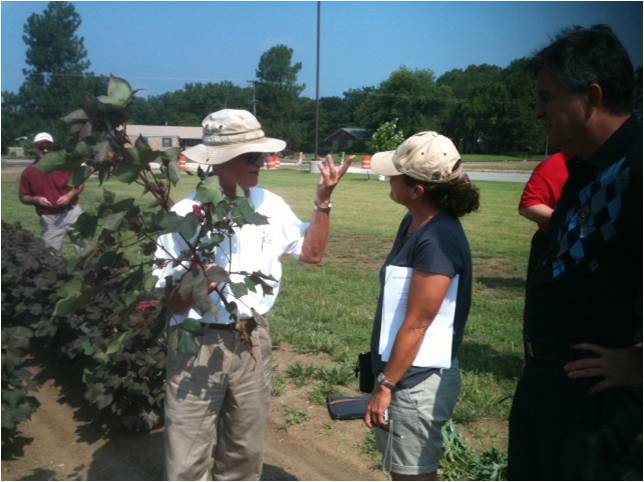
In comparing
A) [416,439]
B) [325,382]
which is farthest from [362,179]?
[416,439]

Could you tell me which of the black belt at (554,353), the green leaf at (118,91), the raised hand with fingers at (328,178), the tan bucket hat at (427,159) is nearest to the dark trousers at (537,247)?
the tan bucket hat at (427,159)

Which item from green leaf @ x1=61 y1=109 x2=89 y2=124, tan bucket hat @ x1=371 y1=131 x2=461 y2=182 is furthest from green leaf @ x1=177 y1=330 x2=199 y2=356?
tan bucket hat @ x1=371 y1=131 x2=461 y2=182

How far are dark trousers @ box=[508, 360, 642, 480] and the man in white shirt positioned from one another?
100 cm

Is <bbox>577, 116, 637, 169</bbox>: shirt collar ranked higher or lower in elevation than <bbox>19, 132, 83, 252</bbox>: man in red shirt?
higher

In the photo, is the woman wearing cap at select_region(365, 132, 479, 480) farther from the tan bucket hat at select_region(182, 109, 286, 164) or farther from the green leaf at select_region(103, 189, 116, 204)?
the green leaf at select_region(103, 189, 116, 204)

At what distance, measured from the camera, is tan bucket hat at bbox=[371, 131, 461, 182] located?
7.25 ft

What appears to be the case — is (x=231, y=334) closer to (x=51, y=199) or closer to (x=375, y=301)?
(x=375, y=301)

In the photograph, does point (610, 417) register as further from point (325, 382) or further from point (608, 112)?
point (325, 382)

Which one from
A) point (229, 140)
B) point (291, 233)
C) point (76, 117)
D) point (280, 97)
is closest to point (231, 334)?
point (291, 233)

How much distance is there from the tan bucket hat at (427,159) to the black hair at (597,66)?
1.70ft

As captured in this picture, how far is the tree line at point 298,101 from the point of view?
8461 mm

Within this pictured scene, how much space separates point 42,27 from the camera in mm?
57812

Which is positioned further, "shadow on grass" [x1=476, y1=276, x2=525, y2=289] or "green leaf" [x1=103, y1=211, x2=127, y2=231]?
"shadow on grass" [x1=476, y1=276, x2=525, y2=289]

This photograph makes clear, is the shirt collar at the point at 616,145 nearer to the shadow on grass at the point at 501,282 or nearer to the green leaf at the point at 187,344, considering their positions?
the green leaf at the point at 187,344
